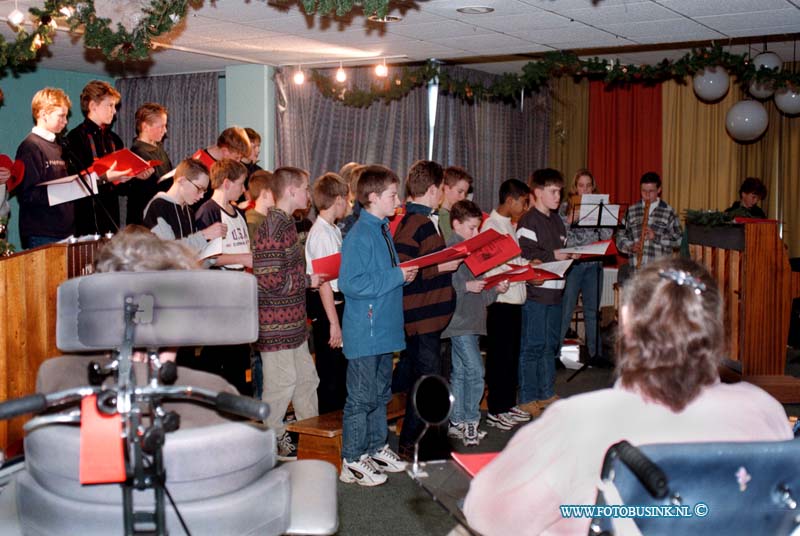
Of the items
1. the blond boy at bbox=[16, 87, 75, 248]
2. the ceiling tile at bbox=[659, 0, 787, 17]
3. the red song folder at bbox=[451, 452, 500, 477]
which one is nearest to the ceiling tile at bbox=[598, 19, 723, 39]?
the ceiling tile at bbox=[659, 0, 787, 17]

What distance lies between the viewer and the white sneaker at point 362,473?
14.6 feet

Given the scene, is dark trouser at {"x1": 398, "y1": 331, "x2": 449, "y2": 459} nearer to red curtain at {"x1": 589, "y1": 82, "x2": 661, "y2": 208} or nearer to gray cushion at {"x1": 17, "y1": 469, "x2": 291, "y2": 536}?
gray cushion at {"x1": 17, "y1": 469, "x2": 291, "y2": 536}

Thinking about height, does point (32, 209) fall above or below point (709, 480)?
above

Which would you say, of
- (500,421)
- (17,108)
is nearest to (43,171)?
(17,108)

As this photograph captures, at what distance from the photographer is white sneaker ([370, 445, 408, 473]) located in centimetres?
461

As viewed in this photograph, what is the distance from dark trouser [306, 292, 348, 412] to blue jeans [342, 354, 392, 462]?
0.79 metres

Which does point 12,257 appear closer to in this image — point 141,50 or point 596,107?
point 141,50

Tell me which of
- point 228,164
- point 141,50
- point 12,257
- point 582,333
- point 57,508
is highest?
point 141,50

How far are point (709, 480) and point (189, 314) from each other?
1.11 meters

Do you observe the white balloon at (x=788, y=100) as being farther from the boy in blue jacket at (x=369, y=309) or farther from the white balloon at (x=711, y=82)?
the boy in blue jacket at (x=369, y=309)

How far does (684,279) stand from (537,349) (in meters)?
3.86

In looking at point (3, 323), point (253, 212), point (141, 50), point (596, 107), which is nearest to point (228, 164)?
A: point (253, 212)

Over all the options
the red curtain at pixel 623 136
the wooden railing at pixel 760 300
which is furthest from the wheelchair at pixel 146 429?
the red curtain at pixel 623 136

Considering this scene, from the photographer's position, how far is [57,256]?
437 centimetres
